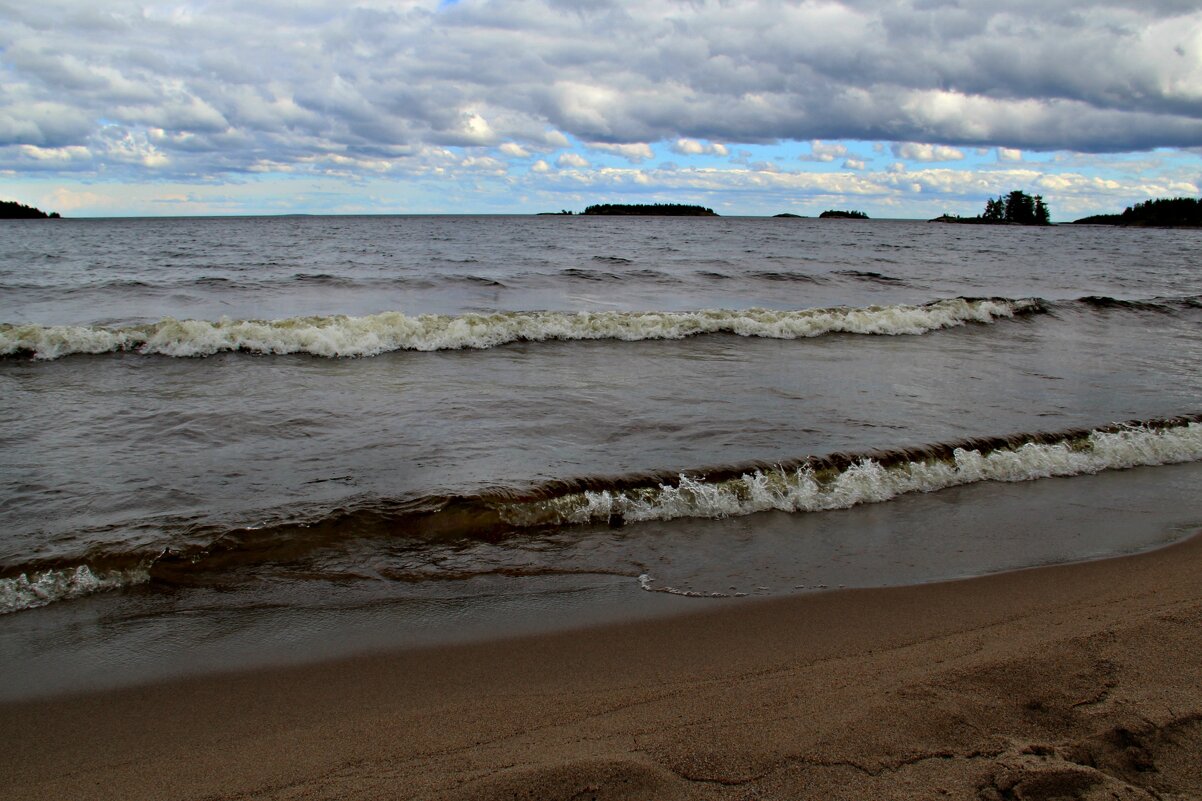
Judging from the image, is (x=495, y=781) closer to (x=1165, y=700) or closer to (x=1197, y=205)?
(x=1165, y=700)

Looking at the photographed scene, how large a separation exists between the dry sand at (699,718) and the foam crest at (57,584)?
122 cm

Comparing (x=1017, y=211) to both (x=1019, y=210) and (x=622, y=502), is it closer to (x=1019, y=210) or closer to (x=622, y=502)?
(x=1019, y=210)

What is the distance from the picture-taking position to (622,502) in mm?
5949

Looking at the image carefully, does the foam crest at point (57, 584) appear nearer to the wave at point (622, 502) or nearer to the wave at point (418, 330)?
the wave at point (622, 502)

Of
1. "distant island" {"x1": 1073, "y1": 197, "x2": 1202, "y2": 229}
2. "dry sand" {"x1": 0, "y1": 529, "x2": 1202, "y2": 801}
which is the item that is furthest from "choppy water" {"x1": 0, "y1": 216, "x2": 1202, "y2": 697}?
"distant island" {"x1": 1073, "y1": 197, "x2": 1202, "y2": 229}

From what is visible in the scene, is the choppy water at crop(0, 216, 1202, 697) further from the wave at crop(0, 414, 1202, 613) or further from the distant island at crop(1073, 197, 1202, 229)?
the distant island at crop(1073, 197, 1202, 229)

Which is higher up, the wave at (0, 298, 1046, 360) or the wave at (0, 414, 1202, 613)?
the wave at (0, 298, 1046, 360)

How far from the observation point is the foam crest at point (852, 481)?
232 inches

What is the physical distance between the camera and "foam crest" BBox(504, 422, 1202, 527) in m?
5.88

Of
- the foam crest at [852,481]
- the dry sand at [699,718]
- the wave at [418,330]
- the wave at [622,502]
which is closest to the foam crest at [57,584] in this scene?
the wave at [622,502]

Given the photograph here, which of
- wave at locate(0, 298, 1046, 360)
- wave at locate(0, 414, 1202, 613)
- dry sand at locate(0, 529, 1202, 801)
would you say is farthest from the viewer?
wave at locate(0, 298, 1046, 360)

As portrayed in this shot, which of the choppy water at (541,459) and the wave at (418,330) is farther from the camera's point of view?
the wave at (418,330)

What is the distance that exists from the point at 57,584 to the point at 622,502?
3.85m

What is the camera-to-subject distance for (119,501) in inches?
228
